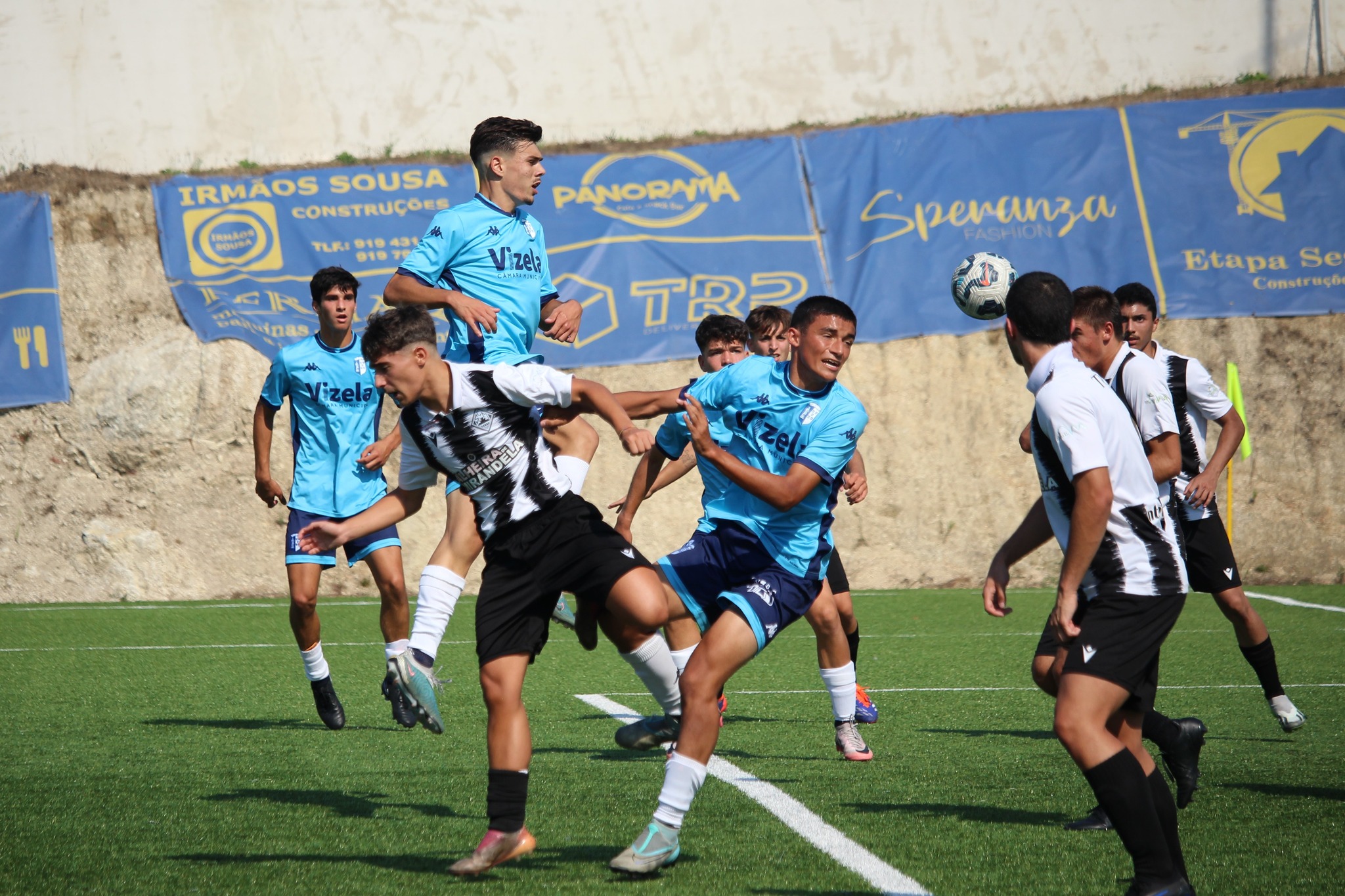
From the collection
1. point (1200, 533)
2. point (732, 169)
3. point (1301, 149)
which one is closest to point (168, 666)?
point (1200, 533)

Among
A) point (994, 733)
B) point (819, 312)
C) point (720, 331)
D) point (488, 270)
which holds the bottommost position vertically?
point (994, 733)

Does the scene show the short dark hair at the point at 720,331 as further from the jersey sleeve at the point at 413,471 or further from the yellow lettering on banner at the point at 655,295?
the yellow lettering on banner at the point at 655,295

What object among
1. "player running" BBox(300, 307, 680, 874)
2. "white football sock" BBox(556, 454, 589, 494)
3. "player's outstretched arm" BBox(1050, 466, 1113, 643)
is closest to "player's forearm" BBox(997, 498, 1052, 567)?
"player's outstretched arm" BBox(1050, 466, 1113, 643)

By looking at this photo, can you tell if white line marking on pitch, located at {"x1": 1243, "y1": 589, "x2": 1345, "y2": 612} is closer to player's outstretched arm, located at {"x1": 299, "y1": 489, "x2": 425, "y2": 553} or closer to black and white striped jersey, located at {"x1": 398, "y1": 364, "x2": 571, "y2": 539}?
black and white striped jersey, located at {"x1": 398, "y1": 364, "x2": 571, "y2": 539}

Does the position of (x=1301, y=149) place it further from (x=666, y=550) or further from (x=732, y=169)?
(x=666, y=550)

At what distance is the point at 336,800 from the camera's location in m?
4.94

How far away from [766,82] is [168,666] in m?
10.9

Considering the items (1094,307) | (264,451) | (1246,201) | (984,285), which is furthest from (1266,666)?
(1246,201)

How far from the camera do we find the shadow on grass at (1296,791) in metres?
4.85

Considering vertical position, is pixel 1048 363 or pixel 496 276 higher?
pixel 496 276

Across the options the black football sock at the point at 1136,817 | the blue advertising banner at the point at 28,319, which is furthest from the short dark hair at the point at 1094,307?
the blue advertising banner at the point at 28,319

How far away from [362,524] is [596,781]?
1687 millimetres

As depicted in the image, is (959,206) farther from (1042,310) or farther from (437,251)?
(1042,310)

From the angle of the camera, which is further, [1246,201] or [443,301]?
[1246,201]
